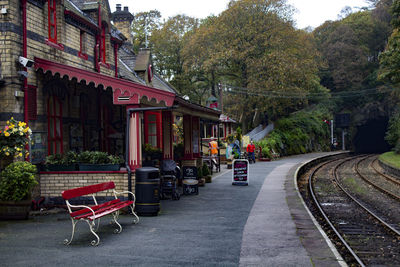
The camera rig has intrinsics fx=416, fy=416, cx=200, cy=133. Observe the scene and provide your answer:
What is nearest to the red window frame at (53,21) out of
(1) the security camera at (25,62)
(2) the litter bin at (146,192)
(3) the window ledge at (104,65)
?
(1) the security camera at (25,62)

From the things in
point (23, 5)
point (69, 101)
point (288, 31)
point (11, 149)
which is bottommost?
point (11, 149)

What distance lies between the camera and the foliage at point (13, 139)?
31.2ft

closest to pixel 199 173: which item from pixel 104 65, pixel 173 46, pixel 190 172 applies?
pixel 190 172

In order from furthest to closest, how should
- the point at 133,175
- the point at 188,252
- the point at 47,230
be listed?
the point at 133,175
the point at 47,230
the point at 188,252

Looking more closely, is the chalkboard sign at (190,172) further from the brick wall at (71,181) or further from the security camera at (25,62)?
the security camera at (25,62)

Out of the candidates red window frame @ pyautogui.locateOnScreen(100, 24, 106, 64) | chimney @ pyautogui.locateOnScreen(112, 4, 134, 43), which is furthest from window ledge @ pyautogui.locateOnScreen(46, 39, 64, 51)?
chimney @ pyautogui.locateOnScreen(112, 4, 134, 43)

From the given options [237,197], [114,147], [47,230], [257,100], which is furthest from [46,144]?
[257,100]

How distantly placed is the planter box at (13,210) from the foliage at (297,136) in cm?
2466

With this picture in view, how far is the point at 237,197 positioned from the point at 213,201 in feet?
3.58

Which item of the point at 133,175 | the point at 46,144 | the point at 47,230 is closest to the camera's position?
the point at 47,230

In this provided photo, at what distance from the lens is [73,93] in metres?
13.2

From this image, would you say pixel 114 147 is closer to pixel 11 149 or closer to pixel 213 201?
pixel 213 201

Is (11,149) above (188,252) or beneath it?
above

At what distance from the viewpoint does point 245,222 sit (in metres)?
9.30
